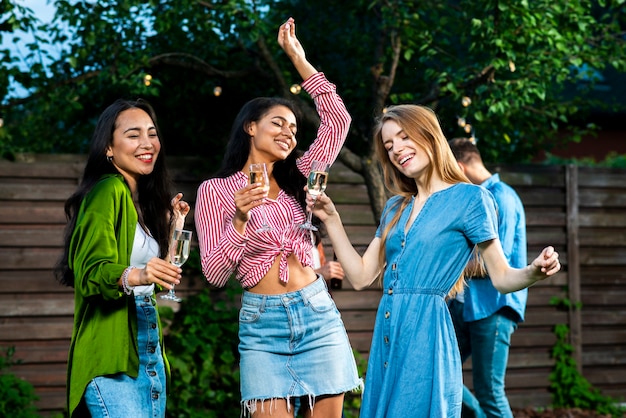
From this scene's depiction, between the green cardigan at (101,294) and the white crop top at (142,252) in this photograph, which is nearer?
the green cardigan at (101,294)

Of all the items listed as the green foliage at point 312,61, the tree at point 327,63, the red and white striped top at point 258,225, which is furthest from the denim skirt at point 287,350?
the green foliage at point 312,61

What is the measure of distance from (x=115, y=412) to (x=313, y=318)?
882 mm

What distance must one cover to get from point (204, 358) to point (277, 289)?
2709 millimetres

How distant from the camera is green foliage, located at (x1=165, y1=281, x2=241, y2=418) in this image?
6008 mm

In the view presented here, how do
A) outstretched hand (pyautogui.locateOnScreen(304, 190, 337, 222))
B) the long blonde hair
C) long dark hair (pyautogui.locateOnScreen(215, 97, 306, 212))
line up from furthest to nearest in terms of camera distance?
1. long dark hair (pyautogui.locateOnScreen(215, 97, 306, 212))
2. outstretched hand (pyautogui.locateOnScreen(304, 190, 337, 222))
3. the long blonde hair

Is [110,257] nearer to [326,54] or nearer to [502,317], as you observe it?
[502,317]

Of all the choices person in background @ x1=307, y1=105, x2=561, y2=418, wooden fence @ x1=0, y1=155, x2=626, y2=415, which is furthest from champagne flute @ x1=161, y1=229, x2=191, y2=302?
wooden fence @ x1=0, y1=155, x2=626, y2=415

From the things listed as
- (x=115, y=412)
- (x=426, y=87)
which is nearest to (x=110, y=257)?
(x=115, y=412)

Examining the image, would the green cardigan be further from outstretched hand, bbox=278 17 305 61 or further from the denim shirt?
the denim shirt

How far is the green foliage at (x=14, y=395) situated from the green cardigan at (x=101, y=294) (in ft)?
9.00

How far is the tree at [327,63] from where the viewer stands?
18.6 ft

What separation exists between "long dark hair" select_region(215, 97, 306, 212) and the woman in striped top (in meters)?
0.02

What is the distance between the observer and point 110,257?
3037 mm

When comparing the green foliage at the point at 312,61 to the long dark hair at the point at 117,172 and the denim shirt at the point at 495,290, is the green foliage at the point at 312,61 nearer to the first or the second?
the denim shirt at the point at 495,290
